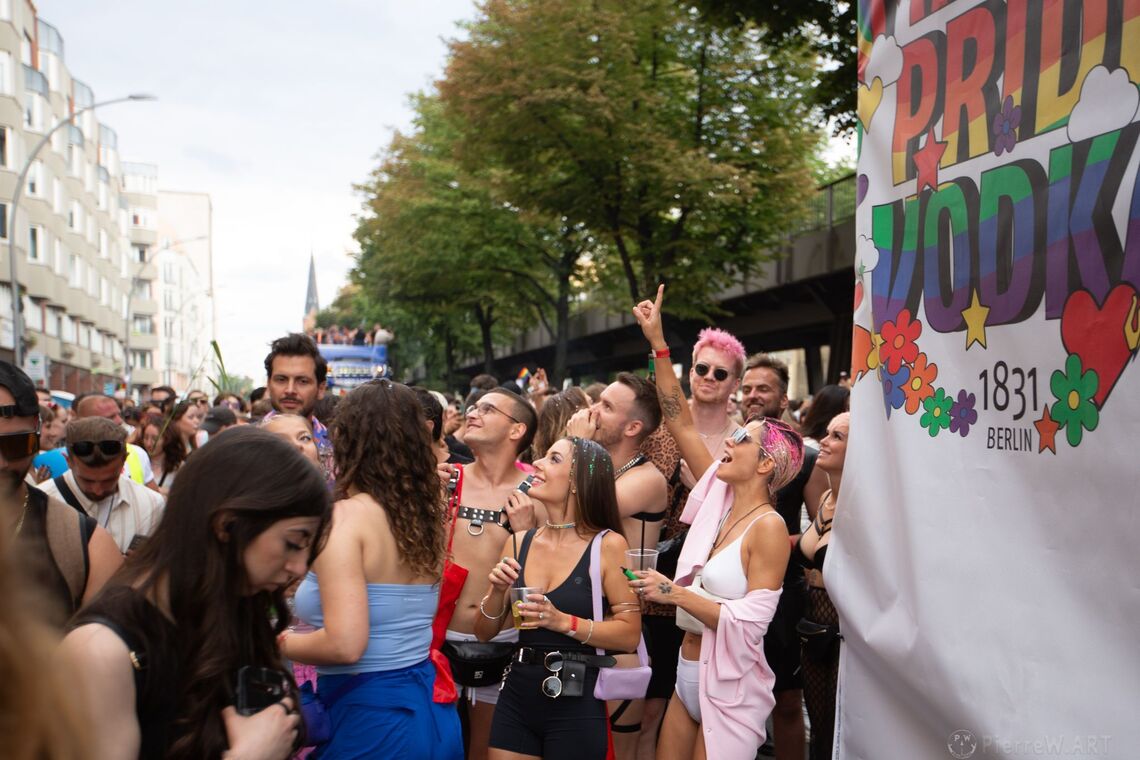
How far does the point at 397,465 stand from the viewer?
3.31 metres

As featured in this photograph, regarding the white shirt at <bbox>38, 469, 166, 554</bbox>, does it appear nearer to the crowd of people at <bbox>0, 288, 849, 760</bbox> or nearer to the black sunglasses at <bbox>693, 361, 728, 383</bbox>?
the crowd of people at <bbox>0, 288, 849, 760</bbox>

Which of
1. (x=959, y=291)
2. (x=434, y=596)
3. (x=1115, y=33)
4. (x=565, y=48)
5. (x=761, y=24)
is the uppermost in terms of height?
(x=565, y=48)

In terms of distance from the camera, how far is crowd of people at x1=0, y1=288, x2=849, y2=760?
1.92m

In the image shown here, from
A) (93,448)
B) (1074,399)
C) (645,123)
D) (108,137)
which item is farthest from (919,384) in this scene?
(108,137)

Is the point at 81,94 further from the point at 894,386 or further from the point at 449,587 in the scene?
the point at 894,386

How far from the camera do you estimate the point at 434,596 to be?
327 cm

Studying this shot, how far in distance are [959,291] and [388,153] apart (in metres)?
32.0

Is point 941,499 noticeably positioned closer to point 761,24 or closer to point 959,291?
point 959,291

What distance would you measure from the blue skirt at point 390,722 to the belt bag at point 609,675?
0.77 m

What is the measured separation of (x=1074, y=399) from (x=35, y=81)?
49.3 m

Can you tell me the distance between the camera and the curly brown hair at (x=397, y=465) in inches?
127

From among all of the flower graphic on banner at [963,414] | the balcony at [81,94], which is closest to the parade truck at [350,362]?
the flower graphic on banner at [963,414]

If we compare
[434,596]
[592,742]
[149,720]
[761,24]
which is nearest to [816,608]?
[592,742]

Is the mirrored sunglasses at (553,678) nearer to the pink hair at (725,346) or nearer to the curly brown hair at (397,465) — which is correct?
the curly brown hair at (397,465)
